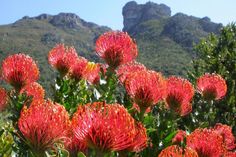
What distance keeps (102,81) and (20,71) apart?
1069mm

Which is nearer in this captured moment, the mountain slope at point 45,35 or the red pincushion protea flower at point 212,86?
the red pincushion protea flower at point 212,86

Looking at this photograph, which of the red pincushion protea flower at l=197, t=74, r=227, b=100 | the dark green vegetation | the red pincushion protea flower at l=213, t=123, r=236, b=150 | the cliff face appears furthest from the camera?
the dark green vegetation

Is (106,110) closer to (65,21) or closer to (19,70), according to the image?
(19,70)

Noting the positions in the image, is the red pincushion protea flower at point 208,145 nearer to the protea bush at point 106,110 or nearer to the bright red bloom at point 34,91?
the protea bush at point 106,110

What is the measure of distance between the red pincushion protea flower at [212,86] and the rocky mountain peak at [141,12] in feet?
531

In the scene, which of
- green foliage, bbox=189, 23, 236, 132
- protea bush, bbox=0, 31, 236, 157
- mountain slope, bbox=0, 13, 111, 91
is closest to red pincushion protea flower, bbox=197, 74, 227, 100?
protea bush, bbox=0, 31, 236, 157

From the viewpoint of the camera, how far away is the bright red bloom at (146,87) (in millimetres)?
3230

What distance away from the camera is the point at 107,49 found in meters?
3.91

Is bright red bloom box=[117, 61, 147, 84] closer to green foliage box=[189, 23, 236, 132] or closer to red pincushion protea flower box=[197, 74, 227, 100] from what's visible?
red pincushion protea flower box=[197, 74, 227, 100]

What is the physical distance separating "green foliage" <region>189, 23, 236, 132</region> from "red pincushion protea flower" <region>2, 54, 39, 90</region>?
7215mm

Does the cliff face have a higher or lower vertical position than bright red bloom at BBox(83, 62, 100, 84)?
higher

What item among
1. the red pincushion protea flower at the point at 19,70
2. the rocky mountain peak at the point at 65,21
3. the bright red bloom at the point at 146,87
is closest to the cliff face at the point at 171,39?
the rocky mountain peak at the point at 65,21

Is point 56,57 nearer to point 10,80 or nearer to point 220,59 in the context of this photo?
point 10,80

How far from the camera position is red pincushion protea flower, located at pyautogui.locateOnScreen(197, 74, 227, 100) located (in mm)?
4707
